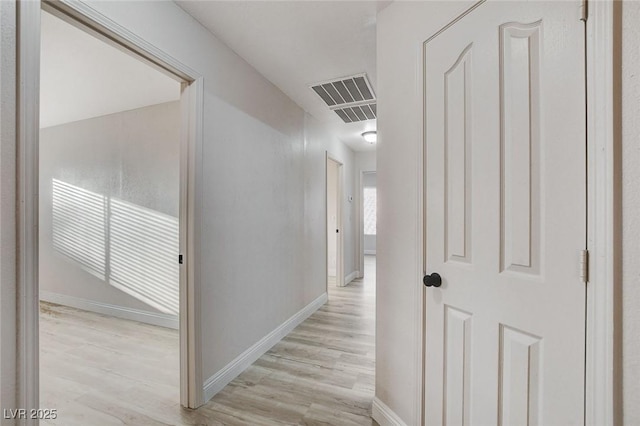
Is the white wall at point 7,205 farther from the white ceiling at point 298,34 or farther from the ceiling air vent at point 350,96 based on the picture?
the ceiling air vent at point 350,96

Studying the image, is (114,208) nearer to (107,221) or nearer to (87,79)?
(107,221)

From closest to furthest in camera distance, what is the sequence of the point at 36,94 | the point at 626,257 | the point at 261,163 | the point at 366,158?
1. the point at 626,257
2. the point at 36,94
3. the point at 261,163
4. the point at 366,158

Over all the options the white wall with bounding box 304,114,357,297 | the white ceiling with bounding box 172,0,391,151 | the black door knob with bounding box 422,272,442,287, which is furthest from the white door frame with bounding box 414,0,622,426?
→ the white wall with bounding box 304,114,357,297

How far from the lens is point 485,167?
1122 millimetres

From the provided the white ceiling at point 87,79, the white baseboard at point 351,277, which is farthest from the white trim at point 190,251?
the white baseboard at point 351,277

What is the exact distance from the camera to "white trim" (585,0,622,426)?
0.78 metres

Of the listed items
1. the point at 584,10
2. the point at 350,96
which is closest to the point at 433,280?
the point at 584,10

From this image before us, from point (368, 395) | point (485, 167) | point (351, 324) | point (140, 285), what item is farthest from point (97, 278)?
point (485, 167)

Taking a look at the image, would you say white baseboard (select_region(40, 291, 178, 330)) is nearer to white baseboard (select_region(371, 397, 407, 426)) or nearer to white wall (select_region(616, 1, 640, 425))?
white baseboard (select_region(371, 397, 407, 426))

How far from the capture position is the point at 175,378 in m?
2.14

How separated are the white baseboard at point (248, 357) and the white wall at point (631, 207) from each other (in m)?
2.06

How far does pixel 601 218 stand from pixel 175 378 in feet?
8.78

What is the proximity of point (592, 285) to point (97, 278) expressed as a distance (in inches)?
179

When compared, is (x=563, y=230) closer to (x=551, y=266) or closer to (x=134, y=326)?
(x=551, y=266)
